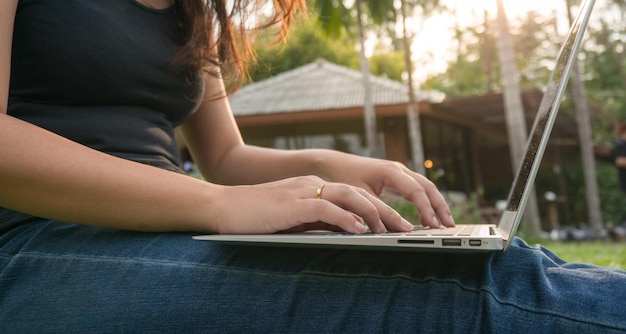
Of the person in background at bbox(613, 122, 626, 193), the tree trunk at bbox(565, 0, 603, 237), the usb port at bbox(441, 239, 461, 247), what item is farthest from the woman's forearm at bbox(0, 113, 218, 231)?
the tree trunk at bbox(565, 0, 603, 237)

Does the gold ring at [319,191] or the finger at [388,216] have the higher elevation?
the gold ring at [319,191]

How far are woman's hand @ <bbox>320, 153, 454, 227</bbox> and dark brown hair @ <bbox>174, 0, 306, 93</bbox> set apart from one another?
0.43m

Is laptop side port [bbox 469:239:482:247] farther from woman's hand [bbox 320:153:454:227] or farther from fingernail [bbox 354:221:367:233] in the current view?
→ woman's hand [bbox 320:153:454:227]

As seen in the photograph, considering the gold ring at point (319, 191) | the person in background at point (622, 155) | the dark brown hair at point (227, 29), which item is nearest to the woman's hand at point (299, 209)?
the gold ring at point (319, 191)

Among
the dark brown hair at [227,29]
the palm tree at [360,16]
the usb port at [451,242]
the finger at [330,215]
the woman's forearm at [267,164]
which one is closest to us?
the usb port at [451,242]

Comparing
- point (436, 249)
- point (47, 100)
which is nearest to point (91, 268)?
point (47, 100)

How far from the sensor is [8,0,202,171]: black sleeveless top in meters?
1.14

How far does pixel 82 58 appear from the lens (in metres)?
1.16

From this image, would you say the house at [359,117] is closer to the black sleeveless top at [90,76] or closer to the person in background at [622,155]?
the person in background at [622,155]

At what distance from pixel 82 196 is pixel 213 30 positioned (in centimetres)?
81

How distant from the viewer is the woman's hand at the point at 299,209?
880mm

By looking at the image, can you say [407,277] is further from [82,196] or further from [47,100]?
[47,100]

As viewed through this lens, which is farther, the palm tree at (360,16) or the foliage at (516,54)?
the foliage at (516,54)

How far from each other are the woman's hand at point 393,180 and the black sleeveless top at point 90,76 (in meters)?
0.36
